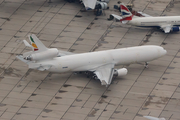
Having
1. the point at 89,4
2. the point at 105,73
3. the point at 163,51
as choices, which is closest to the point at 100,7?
the point at 89,4

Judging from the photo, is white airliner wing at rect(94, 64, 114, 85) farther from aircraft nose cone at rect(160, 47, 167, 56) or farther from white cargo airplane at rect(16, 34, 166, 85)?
aircraft nose cone at rect(160, 47, 167, 56)

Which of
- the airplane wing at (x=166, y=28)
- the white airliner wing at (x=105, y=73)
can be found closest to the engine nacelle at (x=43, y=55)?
the white airliner wing at (x=105, y=73)

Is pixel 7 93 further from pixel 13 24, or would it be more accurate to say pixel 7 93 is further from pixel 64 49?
pixel 13 24

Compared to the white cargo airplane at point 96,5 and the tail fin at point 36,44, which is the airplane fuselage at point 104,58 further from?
the white cargo airplane at point 96,5

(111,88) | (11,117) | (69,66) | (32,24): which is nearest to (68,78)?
(69,66)

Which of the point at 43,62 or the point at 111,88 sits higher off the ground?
the point at 43,62

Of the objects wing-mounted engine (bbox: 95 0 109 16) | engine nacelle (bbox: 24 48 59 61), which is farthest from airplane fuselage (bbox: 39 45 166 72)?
wing-mounted engine (bbox: 95 0 109 16)

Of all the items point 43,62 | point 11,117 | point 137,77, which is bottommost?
point 137,77

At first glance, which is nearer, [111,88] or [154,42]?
[111,88]

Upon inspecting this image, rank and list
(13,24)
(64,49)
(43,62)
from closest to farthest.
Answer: (43,62) → (64,49) → (13,24)

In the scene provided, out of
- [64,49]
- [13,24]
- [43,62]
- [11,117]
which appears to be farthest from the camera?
[13,24]
